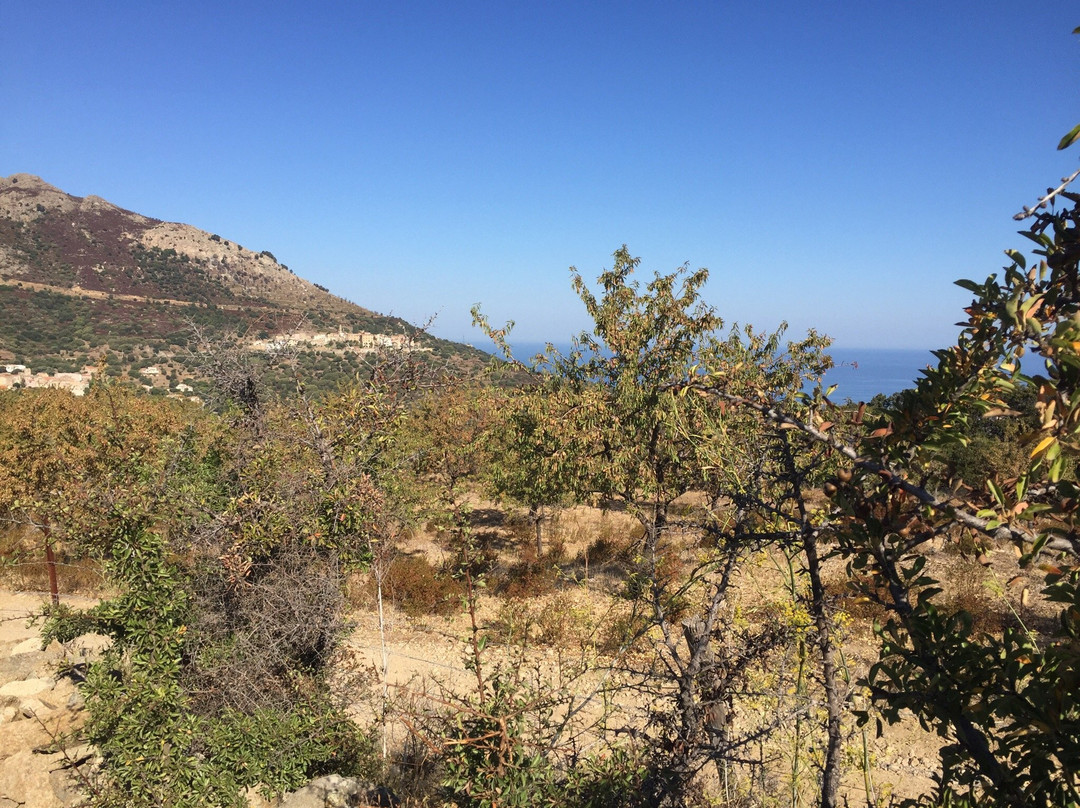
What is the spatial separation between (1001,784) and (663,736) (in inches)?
89.5

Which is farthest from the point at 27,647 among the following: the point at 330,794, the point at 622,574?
the point at 622,574

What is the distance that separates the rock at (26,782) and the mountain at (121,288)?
80.2ft

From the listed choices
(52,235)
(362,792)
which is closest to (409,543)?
(362,792)

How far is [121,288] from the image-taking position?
191 ft

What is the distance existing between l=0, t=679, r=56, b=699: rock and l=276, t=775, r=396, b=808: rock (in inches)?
225

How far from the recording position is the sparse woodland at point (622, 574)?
136cm

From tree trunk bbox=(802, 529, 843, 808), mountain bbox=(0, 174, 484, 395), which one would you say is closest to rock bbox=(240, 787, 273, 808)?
tree trunk bbox=(802, 529, 843, 808)

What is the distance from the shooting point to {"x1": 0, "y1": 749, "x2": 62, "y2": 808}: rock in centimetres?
634

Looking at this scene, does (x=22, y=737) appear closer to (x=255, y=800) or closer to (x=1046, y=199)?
(x=255, y=800)

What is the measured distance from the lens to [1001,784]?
1310 millimetres

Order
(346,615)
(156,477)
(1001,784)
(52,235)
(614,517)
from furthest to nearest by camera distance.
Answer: (52,235) < (614,517) < (346,615) < (156,477) < (1001,784)

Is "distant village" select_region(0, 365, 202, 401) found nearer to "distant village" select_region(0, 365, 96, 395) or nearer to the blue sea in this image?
"distant village" select_region(0, 365, 96, 395)

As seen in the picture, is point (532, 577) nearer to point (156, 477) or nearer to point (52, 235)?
point (156, 477)

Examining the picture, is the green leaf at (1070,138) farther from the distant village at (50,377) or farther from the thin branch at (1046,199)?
the distant village at (50,377)
